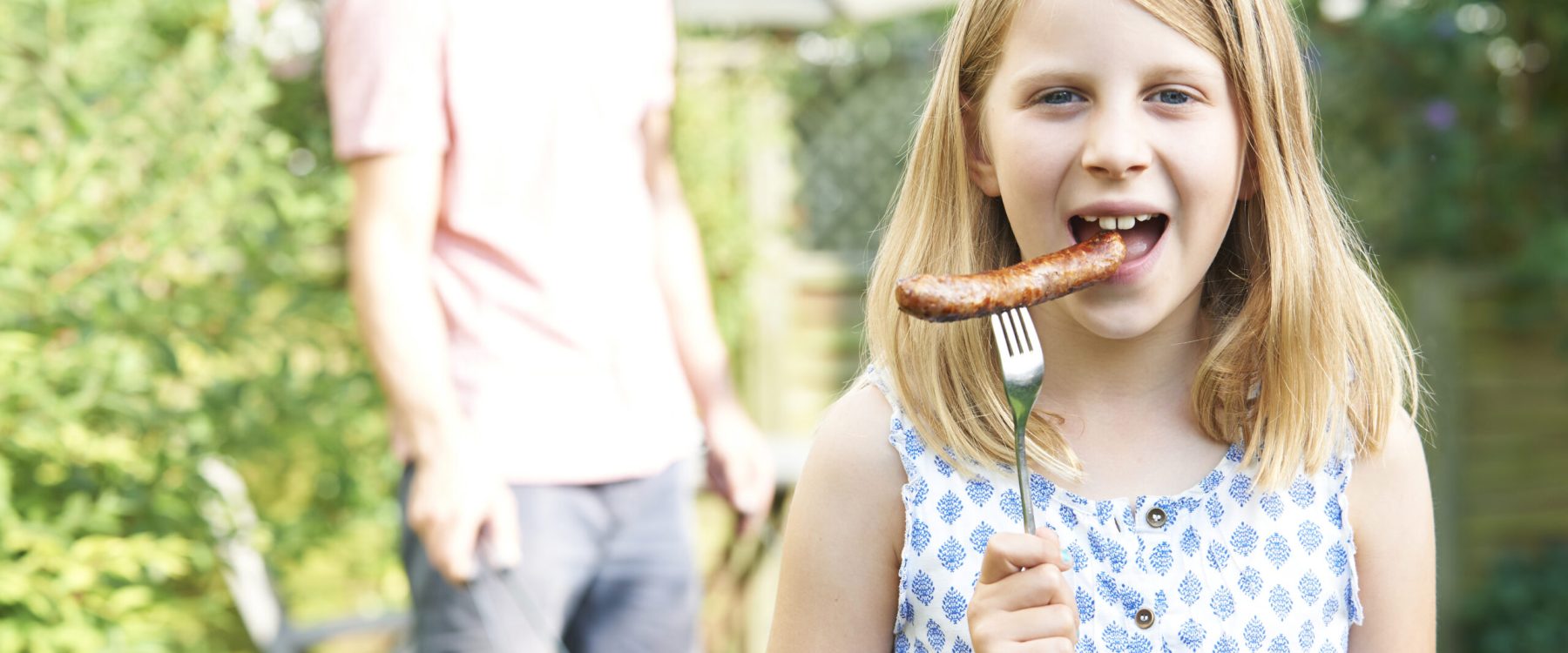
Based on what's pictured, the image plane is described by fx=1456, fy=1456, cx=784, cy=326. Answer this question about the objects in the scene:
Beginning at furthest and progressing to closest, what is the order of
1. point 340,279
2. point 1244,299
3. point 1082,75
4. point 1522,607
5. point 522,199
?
point 1522,607 → point 340,279 → point 522,199 → point 1244,299 → point 1082,75

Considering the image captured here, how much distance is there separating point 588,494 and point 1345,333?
3.92 ft

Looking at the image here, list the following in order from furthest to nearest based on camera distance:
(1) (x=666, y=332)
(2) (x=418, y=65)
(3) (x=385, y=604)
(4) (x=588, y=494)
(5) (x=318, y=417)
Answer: (3) (x=385, y=604) → (5) (x=318, y=417) → (1) (x=666, y=332) → (4) (x=588, y=494) → (2) (x=418, y=65)

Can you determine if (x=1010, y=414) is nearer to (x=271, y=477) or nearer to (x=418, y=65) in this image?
(x=418, y=65)

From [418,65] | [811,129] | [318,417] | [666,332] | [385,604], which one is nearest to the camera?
[418,65]

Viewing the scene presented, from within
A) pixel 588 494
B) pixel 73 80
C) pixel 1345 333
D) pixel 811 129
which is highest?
pixel 811 129

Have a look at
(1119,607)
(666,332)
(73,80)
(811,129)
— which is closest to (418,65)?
(666,332)

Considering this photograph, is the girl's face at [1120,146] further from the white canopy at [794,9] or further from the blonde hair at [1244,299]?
the white canopy at [794,9]

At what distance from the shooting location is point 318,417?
3068 mm

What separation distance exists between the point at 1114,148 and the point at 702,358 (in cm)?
146

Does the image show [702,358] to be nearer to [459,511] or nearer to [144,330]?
[459,511]

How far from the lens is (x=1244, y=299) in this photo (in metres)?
1.56

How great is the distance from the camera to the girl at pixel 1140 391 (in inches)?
53.3

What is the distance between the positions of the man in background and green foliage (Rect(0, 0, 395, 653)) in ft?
2.01

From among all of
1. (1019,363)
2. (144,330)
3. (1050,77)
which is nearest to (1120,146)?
(1050,77)
